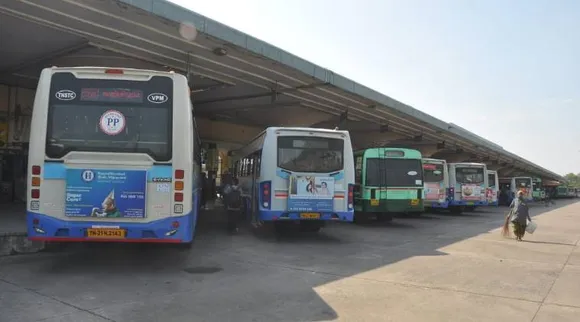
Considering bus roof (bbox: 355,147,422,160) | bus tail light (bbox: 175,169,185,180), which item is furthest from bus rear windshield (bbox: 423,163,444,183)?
bus tail light (bbox: 175,169,185,180)

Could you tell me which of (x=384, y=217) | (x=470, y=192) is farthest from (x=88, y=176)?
(x=470, y=192)

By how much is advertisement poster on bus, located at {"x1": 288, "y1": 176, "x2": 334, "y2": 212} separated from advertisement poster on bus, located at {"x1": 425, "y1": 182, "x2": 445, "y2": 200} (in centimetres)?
1217

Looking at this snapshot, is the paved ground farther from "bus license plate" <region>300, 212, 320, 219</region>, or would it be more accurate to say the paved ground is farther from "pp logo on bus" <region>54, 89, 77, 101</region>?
"pp logo on bus" <region>54, 89, 77, 101</region>

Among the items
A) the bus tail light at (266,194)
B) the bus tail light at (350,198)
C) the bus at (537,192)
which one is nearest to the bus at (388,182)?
the bus tail light at (350,198)

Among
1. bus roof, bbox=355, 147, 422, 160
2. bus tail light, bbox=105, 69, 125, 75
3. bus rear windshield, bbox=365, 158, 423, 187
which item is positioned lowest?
A: bus rear windshield, bbox=365, 158, 423, 187

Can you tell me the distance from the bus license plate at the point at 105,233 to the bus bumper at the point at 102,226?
3 centimetres

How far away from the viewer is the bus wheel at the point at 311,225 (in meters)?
14.2

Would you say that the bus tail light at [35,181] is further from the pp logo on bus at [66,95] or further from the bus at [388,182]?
the bus at [388,182]

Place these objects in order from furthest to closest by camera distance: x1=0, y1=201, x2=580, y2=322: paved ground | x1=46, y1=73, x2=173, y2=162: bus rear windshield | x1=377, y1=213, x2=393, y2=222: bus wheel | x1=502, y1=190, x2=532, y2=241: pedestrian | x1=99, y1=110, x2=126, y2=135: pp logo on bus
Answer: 1. x1=377, y1=213, x2=393, y2=222: bus wheel
2. x1=502, y1=190, x2=532, y2=241: pedestrian
3. x1=99, y1=110, x2=126, y2=135: pp logo on bus
4. x1=46, y1=73, x2=173, y2=162: bus rear windshield
5. x1=0, y1=201, x2=580, y2=322: paved ground

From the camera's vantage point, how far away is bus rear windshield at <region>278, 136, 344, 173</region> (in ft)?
40.5

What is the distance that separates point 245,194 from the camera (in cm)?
1565

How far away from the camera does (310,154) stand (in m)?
12.5

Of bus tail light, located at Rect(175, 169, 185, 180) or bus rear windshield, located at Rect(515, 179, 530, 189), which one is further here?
bus rear windshield, located at Rect(515, 179, 530, 189)

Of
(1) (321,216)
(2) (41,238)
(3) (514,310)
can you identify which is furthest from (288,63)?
(3) (514,310)
